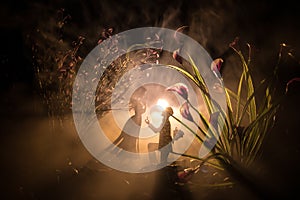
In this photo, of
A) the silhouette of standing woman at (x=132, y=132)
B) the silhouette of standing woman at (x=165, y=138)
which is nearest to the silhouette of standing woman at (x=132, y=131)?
the silhouette of standing woman at (x=132, y=132)

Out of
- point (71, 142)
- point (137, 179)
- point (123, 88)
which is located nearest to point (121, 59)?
point (123, 88)

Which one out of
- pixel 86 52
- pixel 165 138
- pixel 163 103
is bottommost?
pixel 165 138

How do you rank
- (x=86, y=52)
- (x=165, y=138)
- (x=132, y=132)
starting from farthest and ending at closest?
(x=86, y=52) < (x=132, y=132) < (x=165, y=138)

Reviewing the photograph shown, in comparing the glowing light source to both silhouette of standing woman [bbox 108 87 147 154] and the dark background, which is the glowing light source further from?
the dark background

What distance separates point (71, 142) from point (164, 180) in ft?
1.74

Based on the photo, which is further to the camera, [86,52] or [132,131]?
[86,52]

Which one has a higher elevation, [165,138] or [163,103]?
[163,103]

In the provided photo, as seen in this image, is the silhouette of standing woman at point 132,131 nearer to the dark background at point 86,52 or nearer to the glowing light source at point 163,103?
the glowing light source at point 163,103

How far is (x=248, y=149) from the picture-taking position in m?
1.18

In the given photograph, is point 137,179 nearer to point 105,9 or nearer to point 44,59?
point 44,59

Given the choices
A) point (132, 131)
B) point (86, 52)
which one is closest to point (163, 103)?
point (132, 131)

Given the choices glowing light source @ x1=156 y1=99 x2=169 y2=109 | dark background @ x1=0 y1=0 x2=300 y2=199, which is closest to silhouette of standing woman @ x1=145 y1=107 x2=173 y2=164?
glowing light source @ x1=156 y1=99 x2=169 y2=109

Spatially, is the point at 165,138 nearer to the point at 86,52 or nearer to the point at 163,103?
the point at 163,103

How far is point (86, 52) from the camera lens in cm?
194
